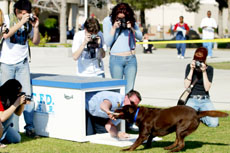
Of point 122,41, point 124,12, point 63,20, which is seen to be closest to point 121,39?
point 122,41

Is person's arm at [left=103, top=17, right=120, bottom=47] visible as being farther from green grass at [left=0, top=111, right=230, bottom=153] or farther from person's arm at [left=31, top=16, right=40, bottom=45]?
green grass at [left=0, top=111, right=230, bottom=153]

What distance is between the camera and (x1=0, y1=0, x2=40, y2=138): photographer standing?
730cm

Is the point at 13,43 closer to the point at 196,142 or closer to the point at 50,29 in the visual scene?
the point at 196,142

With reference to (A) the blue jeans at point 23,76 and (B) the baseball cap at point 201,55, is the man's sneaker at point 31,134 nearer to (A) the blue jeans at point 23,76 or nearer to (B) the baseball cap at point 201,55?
(A) the blue jeans at point 23,76

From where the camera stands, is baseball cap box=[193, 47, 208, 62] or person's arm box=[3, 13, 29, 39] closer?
person's arm box=[3, 13, 29, 39]

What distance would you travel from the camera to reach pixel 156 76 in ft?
52.0

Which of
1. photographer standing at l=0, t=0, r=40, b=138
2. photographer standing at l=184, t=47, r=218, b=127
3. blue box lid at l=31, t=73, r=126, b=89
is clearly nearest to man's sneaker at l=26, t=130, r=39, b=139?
photographer standing at l=0, t=0, r=40, b=138

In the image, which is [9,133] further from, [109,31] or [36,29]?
[109,31]

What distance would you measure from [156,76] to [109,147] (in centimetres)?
906

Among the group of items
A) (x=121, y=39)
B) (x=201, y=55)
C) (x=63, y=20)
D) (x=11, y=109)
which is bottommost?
(x=11, y=109)

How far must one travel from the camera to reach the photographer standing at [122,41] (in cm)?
809

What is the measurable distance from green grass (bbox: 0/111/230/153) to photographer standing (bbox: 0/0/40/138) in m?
0.45

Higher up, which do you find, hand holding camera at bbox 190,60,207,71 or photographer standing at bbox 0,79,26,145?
hand holding camera at bbox 190,60,207,71

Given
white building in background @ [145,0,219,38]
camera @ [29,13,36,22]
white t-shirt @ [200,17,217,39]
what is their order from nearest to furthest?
camera @ [29,13,36,22] → white t-shirt @ [200,17,217,39] → white building in background @ [145,0,219,38]
